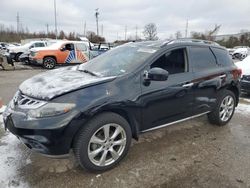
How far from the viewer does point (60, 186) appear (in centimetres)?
270

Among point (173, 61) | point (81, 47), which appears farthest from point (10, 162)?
point (81, 47)

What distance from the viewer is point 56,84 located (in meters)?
2.96

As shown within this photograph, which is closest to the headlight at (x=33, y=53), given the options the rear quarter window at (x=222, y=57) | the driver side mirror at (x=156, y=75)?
the rear quarter window at (x=222, y=57)

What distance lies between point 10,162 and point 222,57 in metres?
A: 4.04

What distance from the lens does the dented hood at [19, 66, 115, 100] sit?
8.94 feet

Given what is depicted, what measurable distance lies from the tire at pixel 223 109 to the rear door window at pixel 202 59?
63cm

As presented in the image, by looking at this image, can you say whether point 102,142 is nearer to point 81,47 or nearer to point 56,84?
point 56,84

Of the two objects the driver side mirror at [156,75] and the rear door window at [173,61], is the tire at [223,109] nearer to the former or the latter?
the rear door window at [173,61]

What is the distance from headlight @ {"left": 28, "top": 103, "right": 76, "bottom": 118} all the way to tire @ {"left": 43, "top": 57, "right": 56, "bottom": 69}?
1267cm

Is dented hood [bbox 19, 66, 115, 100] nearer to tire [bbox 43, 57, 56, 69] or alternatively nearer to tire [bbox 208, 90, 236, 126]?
tire [bbox 208, 90, 236, 126]

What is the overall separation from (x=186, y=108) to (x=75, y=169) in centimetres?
196

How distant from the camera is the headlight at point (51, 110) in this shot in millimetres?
2578

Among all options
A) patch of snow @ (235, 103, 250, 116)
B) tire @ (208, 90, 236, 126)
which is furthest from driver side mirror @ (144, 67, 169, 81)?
patch of snow @ (235, 103, 250, 116)

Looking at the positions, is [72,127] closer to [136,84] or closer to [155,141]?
[136,84]
